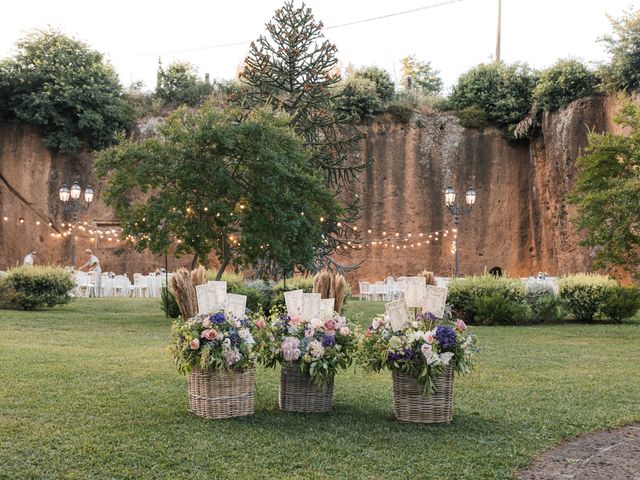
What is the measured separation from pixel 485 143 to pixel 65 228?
732 inches

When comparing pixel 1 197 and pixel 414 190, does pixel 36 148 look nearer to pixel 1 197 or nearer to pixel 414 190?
pixel 1 197

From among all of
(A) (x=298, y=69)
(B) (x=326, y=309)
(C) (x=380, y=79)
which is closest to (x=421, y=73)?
(C) (x=380, y=79)

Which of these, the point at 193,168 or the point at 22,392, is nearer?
the point at 22,392

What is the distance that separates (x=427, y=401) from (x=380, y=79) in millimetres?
29052

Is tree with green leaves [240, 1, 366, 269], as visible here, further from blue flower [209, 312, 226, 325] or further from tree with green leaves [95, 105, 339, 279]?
blue flower [209, 312, 226, 325]

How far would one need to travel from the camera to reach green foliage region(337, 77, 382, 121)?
32062mm

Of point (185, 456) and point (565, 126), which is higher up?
point (565, 126)

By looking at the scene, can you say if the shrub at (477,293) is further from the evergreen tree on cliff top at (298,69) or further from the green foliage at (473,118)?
the green foliage at (473,118)

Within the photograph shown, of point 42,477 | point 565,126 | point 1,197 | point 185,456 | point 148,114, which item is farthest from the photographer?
point 148,114

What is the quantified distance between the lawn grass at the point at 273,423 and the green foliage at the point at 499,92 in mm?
22380

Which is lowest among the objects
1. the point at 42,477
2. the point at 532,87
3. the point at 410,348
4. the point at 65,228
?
the point at 42,477

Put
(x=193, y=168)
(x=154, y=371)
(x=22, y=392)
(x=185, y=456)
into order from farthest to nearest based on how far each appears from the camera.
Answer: (x=193, y=168), (x=154, y=371), (x=22, y=392), (x=185, y=456)

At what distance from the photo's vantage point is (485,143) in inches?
1264

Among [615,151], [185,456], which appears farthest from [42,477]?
[615,151]
